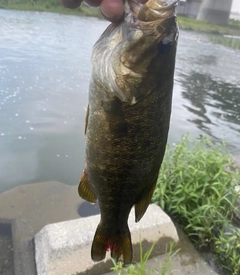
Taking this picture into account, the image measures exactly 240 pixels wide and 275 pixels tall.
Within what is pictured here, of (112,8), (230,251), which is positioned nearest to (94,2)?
(112,8)

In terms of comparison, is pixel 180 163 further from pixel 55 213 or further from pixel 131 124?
pixel 131 124

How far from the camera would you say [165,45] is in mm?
1476

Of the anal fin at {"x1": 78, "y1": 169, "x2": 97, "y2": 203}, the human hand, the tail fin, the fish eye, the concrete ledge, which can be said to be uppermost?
the human hand

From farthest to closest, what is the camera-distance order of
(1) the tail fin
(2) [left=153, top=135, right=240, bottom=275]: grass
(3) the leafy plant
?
(2) [left=153, top=135, right=240, bottom=275]: grass → (3) the leafy plant → (1) the tail fin

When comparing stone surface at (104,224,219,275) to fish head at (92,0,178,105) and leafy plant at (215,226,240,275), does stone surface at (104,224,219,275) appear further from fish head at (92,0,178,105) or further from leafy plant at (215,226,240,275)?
fish head at (92,0,178,105)

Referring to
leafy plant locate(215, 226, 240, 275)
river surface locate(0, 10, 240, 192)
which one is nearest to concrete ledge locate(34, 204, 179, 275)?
leafy plant locate(215, 226, 240, 275)

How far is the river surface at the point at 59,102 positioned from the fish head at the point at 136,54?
421 centimetres

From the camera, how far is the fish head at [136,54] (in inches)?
57.1

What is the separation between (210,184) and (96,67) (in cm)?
277

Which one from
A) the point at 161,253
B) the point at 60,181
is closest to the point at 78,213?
the point at 60,181

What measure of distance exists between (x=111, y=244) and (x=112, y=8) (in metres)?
1.32

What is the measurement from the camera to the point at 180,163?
14.0ft

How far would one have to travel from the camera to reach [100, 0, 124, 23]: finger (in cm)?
139

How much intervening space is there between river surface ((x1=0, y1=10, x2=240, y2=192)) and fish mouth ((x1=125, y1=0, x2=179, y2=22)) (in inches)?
174
